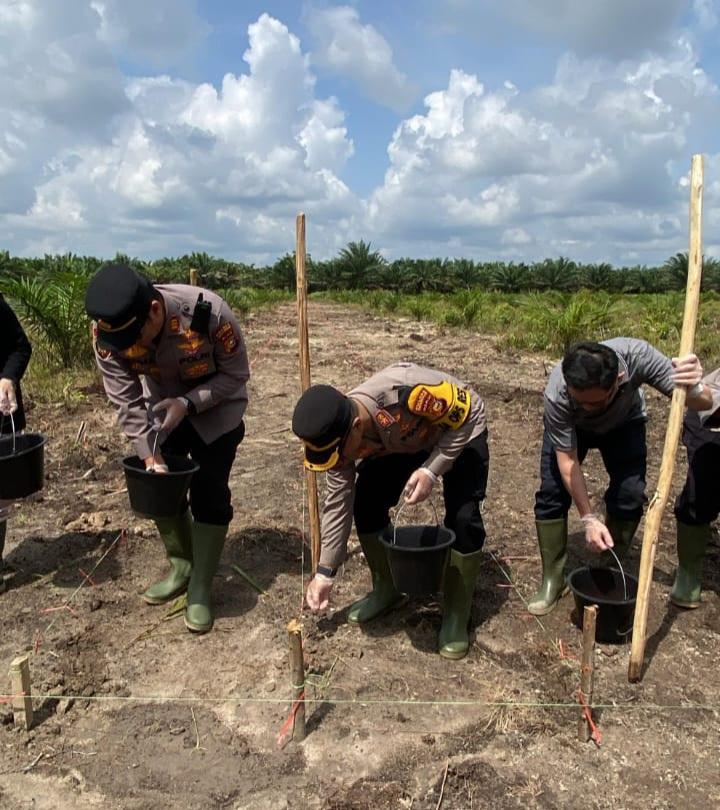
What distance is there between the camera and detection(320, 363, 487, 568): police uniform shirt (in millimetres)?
2510

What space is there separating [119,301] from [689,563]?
273 centimetres

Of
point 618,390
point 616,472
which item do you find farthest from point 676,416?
point 616,472

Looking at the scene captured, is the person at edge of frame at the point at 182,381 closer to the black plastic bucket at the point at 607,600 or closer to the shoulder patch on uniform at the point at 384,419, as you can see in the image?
the shoulder patch on uniform at the point at 384,419

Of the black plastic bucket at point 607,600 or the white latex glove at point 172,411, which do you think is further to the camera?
the white latex glove at point 172,411

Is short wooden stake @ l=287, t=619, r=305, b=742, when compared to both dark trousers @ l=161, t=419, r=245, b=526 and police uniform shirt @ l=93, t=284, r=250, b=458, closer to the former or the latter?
dark trousers @ l=161, t=419, r=245, b=526

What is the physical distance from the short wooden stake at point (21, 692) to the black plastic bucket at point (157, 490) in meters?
0.71

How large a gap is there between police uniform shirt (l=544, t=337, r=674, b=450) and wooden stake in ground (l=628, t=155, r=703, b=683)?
0.27m

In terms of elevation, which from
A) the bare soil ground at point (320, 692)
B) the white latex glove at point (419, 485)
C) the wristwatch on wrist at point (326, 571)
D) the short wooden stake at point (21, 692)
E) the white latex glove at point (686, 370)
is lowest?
the bare soil ground at point (320, 692)

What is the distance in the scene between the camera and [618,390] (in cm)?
291

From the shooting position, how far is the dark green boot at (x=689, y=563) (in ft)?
10.7

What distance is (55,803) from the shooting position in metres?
2.21

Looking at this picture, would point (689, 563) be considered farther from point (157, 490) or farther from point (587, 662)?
point (157, 490)

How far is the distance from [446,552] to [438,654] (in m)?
0.57

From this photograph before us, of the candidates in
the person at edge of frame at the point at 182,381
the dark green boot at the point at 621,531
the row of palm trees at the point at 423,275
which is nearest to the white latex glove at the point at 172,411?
the person at edge of frame at the point at 182,381
